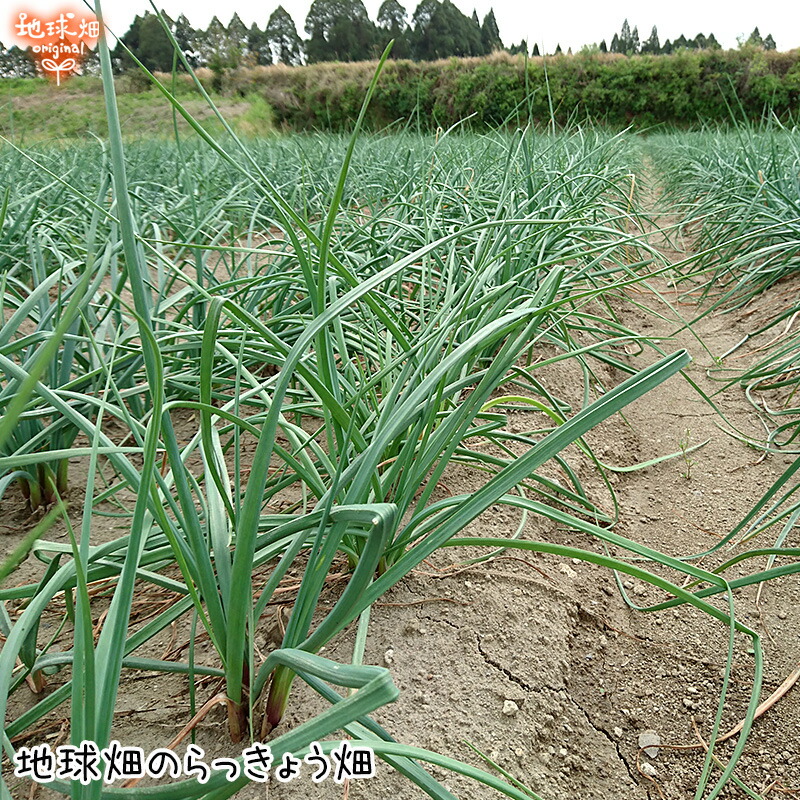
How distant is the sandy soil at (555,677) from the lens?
0.72 m

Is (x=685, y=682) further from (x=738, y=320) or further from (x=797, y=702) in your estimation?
(x=738, y=320)

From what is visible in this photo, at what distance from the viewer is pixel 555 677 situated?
2.72 ft

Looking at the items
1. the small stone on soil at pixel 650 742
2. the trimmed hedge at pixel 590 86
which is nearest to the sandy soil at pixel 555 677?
the small stone on soil at pixel 650 742

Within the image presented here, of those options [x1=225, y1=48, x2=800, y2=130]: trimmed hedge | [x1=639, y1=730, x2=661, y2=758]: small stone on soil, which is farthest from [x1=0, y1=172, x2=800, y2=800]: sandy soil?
[x1=225, y1=48, x2=800, y2=130]: trimmed hedge

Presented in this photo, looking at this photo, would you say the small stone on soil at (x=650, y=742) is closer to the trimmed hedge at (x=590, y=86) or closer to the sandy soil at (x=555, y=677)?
the sandy soil at (x=555, y=677)

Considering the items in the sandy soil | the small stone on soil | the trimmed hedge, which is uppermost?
the trimmed hedge

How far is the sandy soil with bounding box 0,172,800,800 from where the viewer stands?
0.72 meters

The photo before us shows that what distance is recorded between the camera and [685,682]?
854 mm

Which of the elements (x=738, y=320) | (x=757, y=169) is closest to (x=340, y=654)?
(x=738, y=320)

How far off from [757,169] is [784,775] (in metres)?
2.68

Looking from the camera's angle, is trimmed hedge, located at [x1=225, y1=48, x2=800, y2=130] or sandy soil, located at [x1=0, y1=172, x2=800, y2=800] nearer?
sandy soil, located at [x1=0, y1=172, x2=800, y2=800]

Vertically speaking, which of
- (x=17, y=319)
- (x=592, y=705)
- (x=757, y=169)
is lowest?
(x=592, y=705)

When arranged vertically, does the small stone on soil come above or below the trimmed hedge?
below

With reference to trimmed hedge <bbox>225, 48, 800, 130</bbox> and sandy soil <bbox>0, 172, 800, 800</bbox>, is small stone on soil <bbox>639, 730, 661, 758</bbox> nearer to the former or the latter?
Result: sandy soil <bbox>0, 172, 800, 800</bbox>
